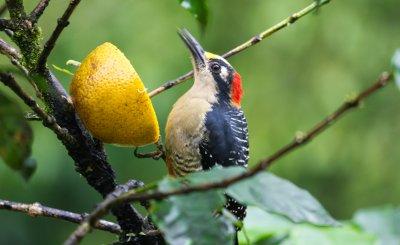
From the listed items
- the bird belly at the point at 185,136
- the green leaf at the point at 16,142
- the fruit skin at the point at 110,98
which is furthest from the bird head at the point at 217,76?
the green leaf at the point at 16,142

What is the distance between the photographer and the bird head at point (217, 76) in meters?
3.76

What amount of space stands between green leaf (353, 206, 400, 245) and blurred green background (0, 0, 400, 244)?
5.59 meters

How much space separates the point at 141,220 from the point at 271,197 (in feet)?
2.97

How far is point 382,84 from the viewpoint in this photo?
1.16m

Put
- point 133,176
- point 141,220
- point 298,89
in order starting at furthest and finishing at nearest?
point 298,89, point 133,176, point 141,220

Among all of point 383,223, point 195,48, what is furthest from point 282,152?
point 195,48

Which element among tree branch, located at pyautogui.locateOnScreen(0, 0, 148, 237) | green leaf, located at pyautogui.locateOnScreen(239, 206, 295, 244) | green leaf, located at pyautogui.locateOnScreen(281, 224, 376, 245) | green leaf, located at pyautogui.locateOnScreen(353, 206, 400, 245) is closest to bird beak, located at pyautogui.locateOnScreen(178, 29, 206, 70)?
tree branch, located at pyautogui.locateOnScreen(0, 0, 148, 237)

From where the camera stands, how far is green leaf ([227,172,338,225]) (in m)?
1.26

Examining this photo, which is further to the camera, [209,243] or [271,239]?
[271,239]

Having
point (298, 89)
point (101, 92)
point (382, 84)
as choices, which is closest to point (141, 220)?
point (101, 92)

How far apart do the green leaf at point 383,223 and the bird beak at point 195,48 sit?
88.6 inches

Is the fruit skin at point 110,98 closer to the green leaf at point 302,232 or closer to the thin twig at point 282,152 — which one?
the green leaf at point 302,232

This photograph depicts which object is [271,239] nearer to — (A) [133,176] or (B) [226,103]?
(B) [226,103]

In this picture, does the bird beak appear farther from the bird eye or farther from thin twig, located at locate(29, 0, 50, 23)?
thin twig, located at locate(29, 0, 50, 23)
